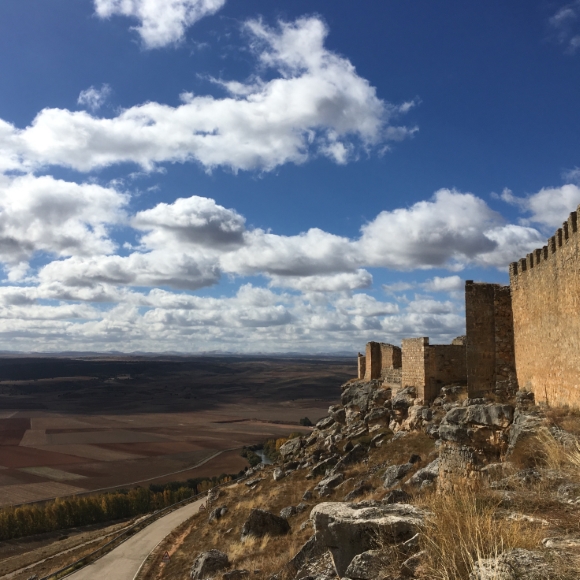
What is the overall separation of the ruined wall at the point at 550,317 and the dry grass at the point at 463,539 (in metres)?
7.87

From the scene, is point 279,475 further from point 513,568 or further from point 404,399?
point 513,568

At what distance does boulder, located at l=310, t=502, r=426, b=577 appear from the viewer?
21.0ft

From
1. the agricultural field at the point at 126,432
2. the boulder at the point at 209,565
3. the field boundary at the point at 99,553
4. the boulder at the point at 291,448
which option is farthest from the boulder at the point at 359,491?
the agricultural field at the point at 126,432

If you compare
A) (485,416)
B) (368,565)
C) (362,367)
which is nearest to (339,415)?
(362,367)

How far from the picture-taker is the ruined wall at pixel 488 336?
18406 mm

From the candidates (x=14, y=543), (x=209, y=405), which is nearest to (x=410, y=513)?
(x=14, y=543)

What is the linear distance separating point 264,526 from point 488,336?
442 inches

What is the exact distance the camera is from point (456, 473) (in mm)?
13219

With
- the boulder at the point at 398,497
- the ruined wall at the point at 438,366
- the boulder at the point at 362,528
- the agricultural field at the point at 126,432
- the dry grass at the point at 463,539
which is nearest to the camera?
the dry grass at the point at 463,539

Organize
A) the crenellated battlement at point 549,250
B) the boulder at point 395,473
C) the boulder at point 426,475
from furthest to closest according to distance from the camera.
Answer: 1. the boulder at point 395,473
2. the boulder at point 426,475
3. the crenellated battlement at point 549,250

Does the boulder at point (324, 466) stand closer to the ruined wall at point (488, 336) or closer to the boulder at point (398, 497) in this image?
the ruined wall at point (488, 336)

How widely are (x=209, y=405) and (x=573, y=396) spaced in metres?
161

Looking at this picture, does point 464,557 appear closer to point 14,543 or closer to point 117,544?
point 117,544

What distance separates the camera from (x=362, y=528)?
264 inches
